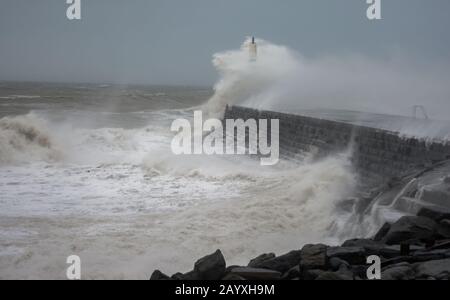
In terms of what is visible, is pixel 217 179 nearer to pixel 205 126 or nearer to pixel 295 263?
pixel 295 263

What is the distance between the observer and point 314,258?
3936mm

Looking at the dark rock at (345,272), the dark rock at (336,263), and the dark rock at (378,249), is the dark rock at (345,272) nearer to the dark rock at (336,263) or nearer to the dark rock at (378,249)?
the dark rock at (336,263)

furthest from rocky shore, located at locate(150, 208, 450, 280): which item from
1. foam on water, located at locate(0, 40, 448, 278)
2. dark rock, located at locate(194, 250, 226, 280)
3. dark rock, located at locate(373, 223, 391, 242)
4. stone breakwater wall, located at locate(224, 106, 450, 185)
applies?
stone breakwater wall, located at locate(224, 106, 450, 185)

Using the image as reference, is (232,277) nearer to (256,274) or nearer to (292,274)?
(256,274)

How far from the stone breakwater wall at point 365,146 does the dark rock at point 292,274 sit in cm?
375

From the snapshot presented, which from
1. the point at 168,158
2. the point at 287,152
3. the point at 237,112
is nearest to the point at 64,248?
the point at 168,158

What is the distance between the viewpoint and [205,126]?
56.0ft

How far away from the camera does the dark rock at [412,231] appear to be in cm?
443

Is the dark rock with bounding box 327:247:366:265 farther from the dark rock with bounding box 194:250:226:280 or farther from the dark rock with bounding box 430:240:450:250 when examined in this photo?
the dark rock with bounding box 194:250:226:280

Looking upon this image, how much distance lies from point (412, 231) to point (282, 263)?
4.25ft

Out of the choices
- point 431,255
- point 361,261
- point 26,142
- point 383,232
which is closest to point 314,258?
point 361,261

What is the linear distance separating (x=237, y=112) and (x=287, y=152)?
198 inches

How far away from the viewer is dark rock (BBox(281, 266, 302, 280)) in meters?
3.85
